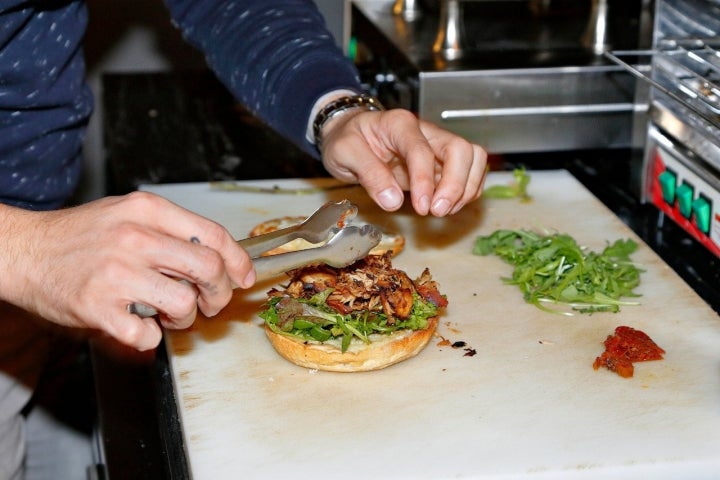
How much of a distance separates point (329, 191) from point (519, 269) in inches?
24.9

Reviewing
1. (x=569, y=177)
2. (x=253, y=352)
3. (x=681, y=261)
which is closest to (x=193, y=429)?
(x=253, y=352)

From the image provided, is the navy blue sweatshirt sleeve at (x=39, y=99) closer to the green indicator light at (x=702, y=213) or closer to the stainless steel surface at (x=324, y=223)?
the stainless steel surface at (x=324, y=223)

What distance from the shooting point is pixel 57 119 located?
232cm

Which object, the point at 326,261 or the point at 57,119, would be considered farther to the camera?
the point at 57,119

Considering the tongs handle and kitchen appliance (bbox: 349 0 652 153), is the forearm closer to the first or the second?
the tongs handle

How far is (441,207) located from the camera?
78.6 inches

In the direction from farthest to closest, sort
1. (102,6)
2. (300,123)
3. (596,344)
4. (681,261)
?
1. (102,6)
2. (300,123)
3. (681,261)
4. (596,344)

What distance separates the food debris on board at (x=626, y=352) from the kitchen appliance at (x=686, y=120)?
0.34 meters

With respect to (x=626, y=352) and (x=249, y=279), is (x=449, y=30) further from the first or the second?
(x=249, y=279)

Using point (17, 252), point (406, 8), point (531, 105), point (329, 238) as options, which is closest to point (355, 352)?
point (329, 238)

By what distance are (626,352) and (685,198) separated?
0.50 meters

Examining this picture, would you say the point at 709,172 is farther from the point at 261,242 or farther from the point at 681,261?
the point at 261,242

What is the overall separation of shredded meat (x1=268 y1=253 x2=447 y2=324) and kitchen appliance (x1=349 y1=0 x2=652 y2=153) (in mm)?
728

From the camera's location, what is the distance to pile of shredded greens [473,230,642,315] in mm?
2055
